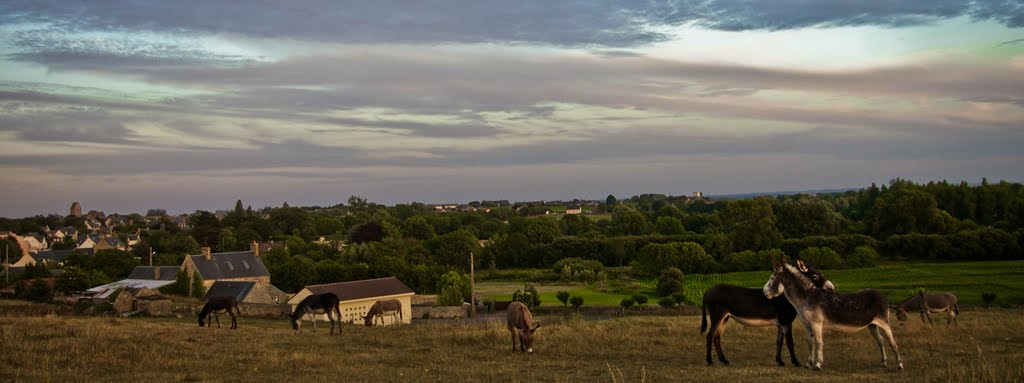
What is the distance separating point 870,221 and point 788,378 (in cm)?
9506

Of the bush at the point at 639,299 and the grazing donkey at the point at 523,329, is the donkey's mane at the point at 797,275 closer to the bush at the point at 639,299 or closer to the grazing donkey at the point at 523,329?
the grazing donkey at the point at 523,329

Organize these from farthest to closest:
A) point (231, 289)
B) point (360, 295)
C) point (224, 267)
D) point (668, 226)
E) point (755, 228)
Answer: point (668, 226) → point (755, 228) → point (224, 267) → point (231, 289) → point (360, 295)

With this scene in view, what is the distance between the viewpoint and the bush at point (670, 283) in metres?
60.4

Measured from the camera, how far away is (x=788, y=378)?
11875mm

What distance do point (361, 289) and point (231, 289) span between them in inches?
380

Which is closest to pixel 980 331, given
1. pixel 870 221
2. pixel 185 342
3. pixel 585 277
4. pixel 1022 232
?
pixel 185 342

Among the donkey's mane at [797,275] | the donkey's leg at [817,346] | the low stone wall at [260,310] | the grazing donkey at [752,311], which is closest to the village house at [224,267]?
the low stone wall at [260,310]

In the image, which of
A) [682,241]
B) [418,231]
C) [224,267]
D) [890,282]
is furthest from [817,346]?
[418,231]

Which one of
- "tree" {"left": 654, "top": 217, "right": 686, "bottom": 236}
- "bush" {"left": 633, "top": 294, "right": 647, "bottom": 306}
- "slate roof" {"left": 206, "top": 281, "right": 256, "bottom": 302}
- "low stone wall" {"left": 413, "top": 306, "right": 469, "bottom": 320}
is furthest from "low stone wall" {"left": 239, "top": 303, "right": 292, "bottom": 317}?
"tree" {"left": 654, "top": 217, "right": 686, "bottom": 236}

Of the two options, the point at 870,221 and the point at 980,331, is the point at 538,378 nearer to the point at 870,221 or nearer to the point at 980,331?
the point at 980,331

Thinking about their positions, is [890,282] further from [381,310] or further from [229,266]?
[229,266]

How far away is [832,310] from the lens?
1277 cm

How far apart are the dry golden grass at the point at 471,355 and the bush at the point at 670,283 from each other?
3991cm

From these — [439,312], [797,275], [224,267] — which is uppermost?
[797,275]
